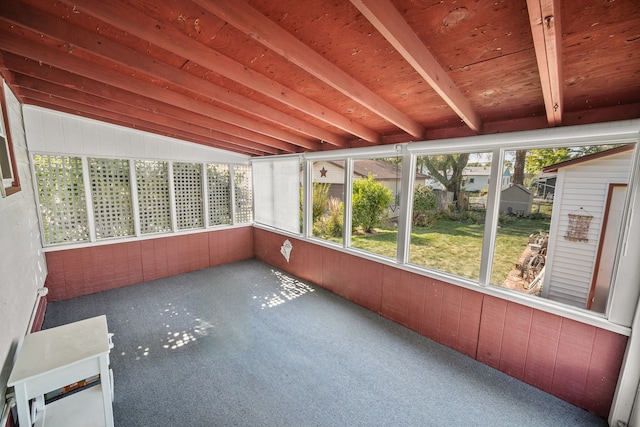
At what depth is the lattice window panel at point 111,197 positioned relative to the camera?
3949 mm

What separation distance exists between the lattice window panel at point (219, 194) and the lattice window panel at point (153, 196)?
0.78m

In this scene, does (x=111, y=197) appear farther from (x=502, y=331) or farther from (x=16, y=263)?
(x=502, y=331)

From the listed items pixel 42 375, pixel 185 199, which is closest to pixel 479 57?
pixel 42 375

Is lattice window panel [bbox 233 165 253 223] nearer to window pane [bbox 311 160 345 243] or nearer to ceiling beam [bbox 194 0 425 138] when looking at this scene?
window pane [bbox 311 160 345 243]

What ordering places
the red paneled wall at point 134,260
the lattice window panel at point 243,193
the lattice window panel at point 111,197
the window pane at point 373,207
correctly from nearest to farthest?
the red paneled wall at point 134,260 → the lattice window panel at point 111,197 → the lattice window panel at point 243,193 → the window pane at point 373,207

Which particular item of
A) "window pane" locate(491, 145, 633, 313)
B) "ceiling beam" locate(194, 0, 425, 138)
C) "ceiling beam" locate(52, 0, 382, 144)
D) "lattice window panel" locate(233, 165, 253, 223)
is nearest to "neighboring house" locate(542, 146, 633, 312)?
"window pane" locate(491, 145, 633, 313)

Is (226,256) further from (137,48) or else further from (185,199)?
(137,48)

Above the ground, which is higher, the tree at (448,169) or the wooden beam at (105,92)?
the wooden beam at (105,92)

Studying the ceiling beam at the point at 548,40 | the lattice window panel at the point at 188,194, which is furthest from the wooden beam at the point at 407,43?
the lattice window panel at the point at 188,194

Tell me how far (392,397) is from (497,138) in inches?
97.5

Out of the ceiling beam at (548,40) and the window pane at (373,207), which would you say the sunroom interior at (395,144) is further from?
the window pane at (373,207)

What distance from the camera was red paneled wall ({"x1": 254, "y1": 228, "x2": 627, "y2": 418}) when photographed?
2012mm

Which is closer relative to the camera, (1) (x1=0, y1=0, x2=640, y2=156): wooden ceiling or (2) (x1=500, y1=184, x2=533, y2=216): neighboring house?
(1) (x1=0, y1=0, x2=640, y2=156): wooden ceiling

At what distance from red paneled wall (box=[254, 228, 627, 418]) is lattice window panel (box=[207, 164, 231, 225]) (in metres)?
2.98
